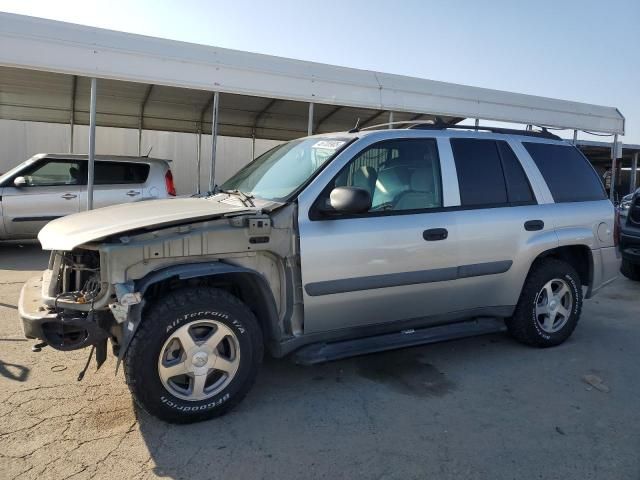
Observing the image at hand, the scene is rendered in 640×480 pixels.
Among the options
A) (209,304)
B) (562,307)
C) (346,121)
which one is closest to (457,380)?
(562,307)

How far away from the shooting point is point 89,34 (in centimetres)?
703

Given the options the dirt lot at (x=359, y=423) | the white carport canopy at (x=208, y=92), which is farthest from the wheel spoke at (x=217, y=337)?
the white carport canopy at (x=208, y=92)

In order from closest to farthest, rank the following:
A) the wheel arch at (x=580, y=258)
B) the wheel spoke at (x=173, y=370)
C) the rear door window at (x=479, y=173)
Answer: the wheel spoke at (x=173, y=370) → the rear door window at (x=479, y=173) → the wheel arch at (x=580, y=258)

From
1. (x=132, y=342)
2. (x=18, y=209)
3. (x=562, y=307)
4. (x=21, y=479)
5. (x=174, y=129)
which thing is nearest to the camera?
(x=21, y=479)

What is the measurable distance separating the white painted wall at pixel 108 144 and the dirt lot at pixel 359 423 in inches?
472

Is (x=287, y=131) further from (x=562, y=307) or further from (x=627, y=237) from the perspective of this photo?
(x=562, y=307)

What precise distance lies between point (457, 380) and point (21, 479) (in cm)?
286

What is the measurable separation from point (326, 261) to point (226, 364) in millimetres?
903

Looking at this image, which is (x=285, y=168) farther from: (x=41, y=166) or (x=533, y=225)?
(x=41, y=166)

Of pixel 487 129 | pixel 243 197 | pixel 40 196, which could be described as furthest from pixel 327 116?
pixel 243 197

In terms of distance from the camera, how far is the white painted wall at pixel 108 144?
15617 millimetres

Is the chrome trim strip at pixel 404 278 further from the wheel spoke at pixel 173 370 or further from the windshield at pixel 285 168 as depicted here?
the wheel spoke at pixel 173 370

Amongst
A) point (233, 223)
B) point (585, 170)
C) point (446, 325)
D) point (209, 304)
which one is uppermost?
point (585, 170)

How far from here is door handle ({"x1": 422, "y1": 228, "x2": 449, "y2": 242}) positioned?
3672mm
